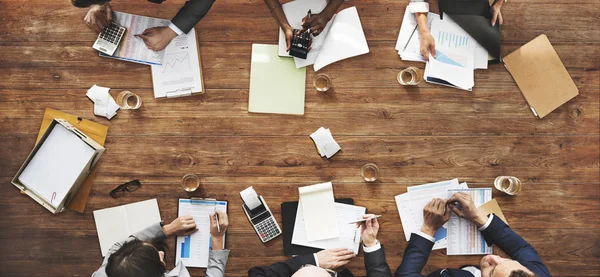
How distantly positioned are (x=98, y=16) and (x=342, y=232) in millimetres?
1727

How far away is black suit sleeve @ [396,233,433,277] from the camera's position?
2.32 m

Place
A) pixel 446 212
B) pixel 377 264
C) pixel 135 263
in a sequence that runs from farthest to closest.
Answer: pixel 446 212
pixel 377 264
pixel 135 263

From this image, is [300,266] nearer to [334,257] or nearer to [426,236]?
[334,257]

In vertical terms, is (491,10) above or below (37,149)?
above

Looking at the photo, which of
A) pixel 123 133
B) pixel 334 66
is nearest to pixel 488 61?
pixel 334 66

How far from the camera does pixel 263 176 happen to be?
2.50m

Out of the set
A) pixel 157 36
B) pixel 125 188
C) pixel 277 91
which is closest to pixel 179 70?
pixel 157 36

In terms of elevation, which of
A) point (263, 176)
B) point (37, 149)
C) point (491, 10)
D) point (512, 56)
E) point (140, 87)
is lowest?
point (263, 176)

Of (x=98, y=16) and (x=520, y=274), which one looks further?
(x=98, y=16)

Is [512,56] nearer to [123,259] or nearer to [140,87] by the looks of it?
[140,87]

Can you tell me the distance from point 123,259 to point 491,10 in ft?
7.33

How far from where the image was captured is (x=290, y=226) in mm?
2465

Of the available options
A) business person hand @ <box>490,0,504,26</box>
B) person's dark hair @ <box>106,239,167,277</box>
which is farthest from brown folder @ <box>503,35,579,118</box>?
person's dark hair @ <box>106,239,167,277</box>

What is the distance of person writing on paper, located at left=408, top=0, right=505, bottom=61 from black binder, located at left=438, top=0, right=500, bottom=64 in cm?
4
